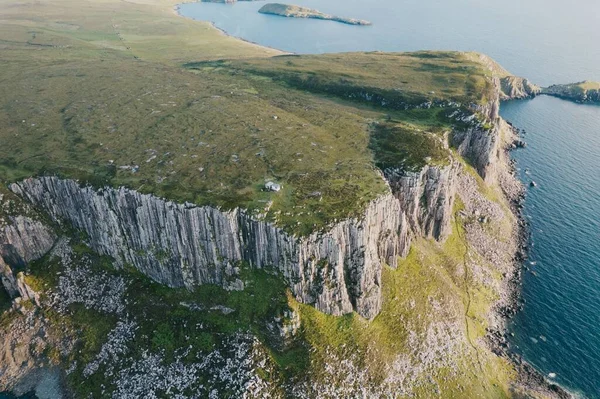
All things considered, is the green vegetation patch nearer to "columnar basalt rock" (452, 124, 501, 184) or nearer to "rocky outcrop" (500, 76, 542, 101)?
"columnar basalt rock" (452, 124, 501, 184)

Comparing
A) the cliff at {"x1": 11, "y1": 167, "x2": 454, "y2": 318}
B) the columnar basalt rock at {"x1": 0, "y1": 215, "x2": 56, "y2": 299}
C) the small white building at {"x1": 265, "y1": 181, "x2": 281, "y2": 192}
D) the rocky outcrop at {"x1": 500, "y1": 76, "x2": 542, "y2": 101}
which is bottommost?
the columnar basalt rock at {"x1": 0, "y1": 215, "x2": 56, "y2": 299}

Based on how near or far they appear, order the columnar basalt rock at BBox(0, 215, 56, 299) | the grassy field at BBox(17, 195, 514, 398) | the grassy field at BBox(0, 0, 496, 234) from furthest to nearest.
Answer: the grassy field at BBox(0, 0, 496, 234)
the columnar basalt rock at BBox(0, 215, 56, 299)
the grassy field at BBox(17, 195, 514, 398)

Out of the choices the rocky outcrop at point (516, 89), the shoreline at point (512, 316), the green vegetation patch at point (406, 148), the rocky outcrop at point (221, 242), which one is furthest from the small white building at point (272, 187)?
the rocky outcrop at point (516, 89)

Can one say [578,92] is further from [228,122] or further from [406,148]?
[228,122]

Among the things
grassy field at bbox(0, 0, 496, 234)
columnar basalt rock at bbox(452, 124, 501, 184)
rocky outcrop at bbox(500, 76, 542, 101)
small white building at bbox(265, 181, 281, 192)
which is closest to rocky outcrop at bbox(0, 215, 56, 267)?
grassy field at bbox(0, 0, 496, 234)

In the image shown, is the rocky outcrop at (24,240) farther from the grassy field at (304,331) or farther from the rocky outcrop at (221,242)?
the rocky outcrop at (221,242)

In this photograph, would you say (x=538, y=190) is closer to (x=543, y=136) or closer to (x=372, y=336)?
(x=543, y=136)

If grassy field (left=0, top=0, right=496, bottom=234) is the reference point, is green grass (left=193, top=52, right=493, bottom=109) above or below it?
above
